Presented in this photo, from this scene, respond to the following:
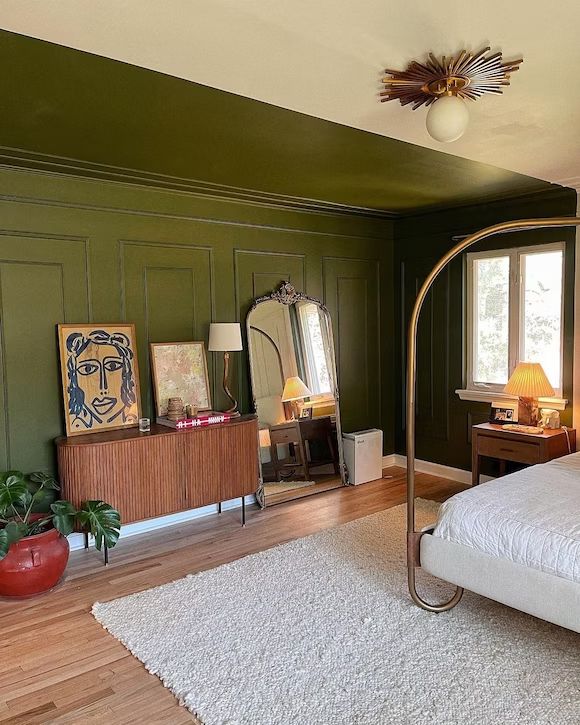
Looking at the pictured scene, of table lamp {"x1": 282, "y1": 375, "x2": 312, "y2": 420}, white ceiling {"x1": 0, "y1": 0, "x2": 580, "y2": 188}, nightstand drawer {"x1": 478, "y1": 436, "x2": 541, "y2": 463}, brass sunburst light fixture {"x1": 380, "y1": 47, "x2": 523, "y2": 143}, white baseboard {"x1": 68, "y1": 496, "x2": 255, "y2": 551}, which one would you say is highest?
white ceiling {"x1": 0, "y1": 0, "x2": 580, "y2": 188}

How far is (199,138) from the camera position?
3.17 meters

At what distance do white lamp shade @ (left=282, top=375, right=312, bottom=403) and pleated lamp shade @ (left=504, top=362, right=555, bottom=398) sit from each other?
1.71 meters

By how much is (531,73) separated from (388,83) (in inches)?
23.6

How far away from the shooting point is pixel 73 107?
8.81 feet

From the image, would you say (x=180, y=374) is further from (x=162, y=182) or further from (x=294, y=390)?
(x=162, y=182)

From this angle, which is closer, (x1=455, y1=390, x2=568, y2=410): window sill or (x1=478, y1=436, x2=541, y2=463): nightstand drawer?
(x1=478, y1=436, x2=541, y2=463): nightstand drawer

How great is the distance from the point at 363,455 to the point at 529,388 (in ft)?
5.38

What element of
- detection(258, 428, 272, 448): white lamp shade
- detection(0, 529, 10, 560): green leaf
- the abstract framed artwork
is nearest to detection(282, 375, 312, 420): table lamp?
detection(258, 428, 272, 448): white lamp shade

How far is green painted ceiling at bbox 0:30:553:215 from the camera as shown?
92.9 inches

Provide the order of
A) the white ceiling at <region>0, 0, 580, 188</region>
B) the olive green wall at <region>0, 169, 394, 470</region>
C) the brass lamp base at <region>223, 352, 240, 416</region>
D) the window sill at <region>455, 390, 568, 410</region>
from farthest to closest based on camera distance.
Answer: the window sill at <region>455, 390, 568, 410</region>
the brass lamp base at <region>223, 352, 240, 416</region>
the olive green wall at <region>0, 169, 394, 470</region>
the white ceiling at <region>0, 0, 580, 188</region>

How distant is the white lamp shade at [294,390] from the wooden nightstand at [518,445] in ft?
4.80

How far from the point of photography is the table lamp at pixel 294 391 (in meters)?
4.99

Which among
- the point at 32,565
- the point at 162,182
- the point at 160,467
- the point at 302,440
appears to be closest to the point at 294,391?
the point at 302,440

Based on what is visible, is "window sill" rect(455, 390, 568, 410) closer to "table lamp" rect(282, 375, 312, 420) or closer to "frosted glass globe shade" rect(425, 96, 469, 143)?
"table lamp" rect(282, 375, 312, 420)
